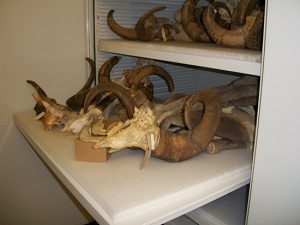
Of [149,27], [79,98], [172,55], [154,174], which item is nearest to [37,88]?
[79,98]

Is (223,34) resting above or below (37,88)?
above

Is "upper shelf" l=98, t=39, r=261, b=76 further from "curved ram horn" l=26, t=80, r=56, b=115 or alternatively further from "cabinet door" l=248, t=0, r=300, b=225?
"curved ram horn" l=26, t=80, r=56, b=115

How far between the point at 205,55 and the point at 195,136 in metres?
0.23

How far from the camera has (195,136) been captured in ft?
2.68

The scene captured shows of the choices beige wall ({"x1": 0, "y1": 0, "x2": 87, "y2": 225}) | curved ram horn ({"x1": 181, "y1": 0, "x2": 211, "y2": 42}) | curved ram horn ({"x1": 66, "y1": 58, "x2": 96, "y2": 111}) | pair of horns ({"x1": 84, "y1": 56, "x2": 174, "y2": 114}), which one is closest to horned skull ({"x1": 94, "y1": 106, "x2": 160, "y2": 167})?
pair of horns ({"x1": 84, "y1": 56, "x2": 174, "y2": 114})

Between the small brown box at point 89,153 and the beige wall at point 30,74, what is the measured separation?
25.5 inches

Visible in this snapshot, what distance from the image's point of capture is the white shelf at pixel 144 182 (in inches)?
23.9

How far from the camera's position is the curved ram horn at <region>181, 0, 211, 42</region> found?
105 cm

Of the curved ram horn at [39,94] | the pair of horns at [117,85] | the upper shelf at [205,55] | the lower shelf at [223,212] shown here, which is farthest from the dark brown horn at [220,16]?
the curved ram horn at [39,94]

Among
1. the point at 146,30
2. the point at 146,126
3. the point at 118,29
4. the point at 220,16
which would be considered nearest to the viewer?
the point at 146,126

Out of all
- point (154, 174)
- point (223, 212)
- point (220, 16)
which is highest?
point (220, 16)

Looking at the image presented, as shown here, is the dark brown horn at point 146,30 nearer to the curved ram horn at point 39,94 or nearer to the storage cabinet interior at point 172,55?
the storage cabinet interior at point 172,55

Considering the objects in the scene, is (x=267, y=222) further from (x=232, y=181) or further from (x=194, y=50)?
(x=194, y=50)

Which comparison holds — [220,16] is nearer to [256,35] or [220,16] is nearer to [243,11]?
[243,11]
